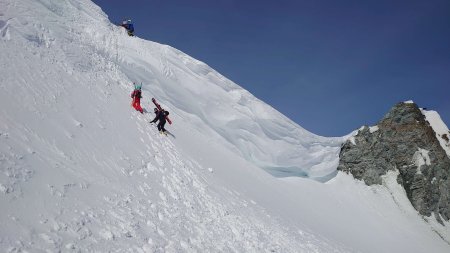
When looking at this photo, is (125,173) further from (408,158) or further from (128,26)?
(408,158)

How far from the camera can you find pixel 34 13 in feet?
73.6

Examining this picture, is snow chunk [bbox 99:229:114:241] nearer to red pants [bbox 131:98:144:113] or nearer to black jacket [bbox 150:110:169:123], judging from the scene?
black jacket [bbox 150:110:169:123]

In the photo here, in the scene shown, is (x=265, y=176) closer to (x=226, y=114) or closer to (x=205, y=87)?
(x=226, y=114)

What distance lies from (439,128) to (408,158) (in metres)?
9.31

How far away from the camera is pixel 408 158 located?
4369 cm

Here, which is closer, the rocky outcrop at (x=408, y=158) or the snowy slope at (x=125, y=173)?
the snowy slope at (x=125, y=173)

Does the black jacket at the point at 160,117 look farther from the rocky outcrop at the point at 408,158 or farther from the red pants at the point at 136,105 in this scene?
the rocky outcrop at the point at 408,158

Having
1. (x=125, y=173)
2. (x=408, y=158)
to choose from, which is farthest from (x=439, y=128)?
(x=125, y=173)

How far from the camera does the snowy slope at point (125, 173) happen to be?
9.57 m

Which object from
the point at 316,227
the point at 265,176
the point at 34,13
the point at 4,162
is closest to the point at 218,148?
the point at 265,176

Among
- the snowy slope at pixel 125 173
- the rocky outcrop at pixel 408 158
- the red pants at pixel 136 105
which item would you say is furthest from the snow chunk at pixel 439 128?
the red pants at pixel 136 105

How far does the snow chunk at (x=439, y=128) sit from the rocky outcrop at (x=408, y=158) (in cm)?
191

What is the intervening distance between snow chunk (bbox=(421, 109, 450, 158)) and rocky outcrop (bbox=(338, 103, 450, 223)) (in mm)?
1912

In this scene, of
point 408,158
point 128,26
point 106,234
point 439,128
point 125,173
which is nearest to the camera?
point 106,234
